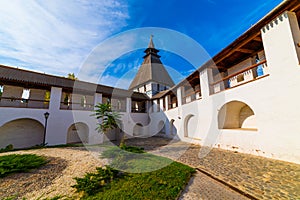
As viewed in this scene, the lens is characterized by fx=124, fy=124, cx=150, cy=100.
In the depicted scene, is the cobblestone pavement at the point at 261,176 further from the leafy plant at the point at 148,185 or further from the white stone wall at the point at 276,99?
the leafy plant at the point at 148,185

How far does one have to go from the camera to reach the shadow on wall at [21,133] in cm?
856

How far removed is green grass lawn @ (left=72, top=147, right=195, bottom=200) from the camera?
9.10 ft

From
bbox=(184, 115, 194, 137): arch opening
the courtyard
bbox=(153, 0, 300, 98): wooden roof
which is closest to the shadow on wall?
the courtyard

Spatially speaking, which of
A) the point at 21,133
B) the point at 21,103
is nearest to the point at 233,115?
the point at 21,133

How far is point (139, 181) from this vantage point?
336 cm

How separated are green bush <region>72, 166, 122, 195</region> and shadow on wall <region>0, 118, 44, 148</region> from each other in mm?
9485

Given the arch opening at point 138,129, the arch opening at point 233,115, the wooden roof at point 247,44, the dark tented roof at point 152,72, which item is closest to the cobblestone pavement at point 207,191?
the arch opening at point 233,115

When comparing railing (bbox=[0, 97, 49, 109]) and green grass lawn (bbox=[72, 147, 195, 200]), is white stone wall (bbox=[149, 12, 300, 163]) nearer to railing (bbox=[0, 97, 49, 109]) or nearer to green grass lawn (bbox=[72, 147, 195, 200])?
green grass lawn (bbox=[72, 147, 195, 200])

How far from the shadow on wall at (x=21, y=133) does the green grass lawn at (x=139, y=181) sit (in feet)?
30.0

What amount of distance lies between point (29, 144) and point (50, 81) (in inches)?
198

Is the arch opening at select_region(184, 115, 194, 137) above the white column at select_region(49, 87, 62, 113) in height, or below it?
below

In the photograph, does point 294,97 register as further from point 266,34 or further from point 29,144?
point 29,144

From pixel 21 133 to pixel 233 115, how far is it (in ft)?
48.1

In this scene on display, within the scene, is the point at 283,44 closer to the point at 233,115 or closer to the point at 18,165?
the point at 233,115
